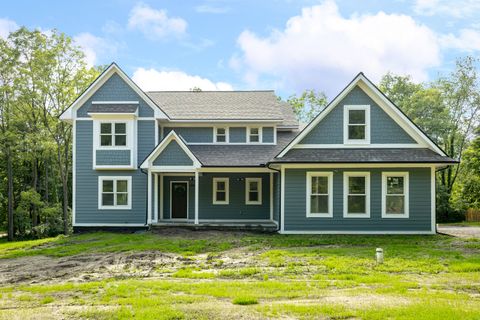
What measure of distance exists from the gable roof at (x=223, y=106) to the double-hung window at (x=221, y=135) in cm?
68

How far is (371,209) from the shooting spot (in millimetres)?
17875

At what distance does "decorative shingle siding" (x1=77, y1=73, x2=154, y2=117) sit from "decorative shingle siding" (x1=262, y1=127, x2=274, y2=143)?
5641 mm

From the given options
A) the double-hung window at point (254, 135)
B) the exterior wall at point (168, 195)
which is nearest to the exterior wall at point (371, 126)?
the double-hung window at point (254, 135)

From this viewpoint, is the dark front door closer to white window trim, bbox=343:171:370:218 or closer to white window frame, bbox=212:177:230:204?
white window frame, bbox=212:177:230:204

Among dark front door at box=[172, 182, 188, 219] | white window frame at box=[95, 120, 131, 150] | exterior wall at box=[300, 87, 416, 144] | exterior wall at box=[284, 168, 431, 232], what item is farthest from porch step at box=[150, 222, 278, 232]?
exterior wall at box=[300, 87, 416, 144]

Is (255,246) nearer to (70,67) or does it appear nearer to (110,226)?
(110,226)

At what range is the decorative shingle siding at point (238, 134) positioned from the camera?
2248cm

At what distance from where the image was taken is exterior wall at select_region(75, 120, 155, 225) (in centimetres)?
2088

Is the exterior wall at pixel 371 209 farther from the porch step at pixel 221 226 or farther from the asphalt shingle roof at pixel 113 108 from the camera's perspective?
the asphalt shingle roof at pixel 113 108

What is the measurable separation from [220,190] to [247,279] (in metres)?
12.7

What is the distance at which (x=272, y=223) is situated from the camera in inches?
809

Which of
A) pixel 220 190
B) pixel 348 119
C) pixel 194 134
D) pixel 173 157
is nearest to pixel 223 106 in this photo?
pixel 194 134

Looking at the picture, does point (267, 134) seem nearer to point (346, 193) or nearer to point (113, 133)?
point (346, 193)

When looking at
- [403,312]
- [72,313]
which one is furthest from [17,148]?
[403,312]
